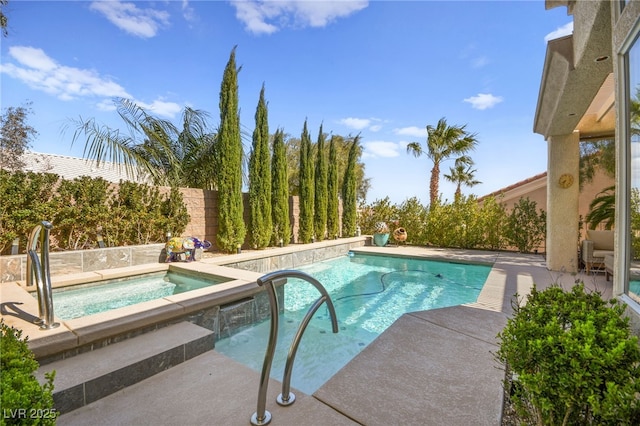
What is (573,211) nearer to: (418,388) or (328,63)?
(418,388)

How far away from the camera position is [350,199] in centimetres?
1299

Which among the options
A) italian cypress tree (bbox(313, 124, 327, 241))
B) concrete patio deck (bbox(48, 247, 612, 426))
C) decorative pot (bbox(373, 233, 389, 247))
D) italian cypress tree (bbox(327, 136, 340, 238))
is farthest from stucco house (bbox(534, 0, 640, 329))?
italian cypress tree (bbox(327, 136, 340, 238))

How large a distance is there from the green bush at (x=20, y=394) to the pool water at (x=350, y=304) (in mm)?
2145

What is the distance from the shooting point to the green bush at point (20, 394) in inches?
40.5

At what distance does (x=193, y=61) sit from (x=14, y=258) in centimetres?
727

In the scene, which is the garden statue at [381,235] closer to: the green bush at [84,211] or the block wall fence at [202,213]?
the block wall fence at [202,213]

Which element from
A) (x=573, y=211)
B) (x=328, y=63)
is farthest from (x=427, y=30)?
(x=573, y=211)

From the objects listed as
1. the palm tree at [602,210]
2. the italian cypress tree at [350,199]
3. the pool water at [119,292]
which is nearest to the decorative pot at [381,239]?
the italian cypress tree at [350,199]

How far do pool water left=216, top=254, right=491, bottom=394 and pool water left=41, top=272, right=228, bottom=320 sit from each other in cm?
154

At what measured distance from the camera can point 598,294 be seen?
75.2 inches

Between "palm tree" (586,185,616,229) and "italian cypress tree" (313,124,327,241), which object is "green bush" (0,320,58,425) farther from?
"italian cypress tree" (313,124,327,241)

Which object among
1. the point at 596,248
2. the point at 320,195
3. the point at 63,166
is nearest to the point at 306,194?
the point at 320,195

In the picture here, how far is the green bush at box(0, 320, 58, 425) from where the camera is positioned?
1.03m

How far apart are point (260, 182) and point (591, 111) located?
8.50 meters
